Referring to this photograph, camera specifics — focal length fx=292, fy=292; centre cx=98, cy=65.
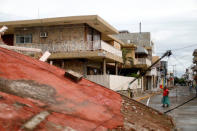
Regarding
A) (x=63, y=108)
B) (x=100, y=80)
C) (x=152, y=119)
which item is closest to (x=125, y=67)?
(x=100, y=80)

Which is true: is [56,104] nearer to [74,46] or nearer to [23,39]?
[74,46]

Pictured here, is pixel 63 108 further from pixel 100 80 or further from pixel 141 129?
pixel 100 80

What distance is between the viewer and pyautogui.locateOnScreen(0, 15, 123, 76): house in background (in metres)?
23.4

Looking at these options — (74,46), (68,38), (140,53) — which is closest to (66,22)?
(68,38)

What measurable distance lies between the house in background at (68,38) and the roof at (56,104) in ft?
48.3

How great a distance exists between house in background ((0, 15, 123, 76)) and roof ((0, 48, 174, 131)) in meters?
14.7

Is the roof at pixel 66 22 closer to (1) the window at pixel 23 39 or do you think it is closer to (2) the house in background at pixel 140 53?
(1) the window at pixel 23 39

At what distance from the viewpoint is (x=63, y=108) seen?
228 inches

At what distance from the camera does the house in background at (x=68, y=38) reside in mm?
23391

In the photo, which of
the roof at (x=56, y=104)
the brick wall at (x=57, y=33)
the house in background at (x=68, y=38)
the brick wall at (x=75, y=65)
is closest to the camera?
the roof at (x=56, y=104)

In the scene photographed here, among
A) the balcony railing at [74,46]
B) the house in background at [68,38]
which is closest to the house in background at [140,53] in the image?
the house in background at [68,38]

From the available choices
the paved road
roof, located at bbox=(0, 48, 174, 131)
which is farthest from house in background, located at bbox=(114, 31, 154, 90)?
roof, located at bbox=(0, 48, 174, 131)

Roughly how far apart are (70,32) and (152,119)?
55.7 feet

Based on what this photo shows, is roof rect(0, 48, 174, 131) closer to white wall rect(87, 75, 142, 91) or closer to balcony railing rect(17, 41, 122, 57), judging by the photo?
white wall rect(87, 75, 142, 91)
